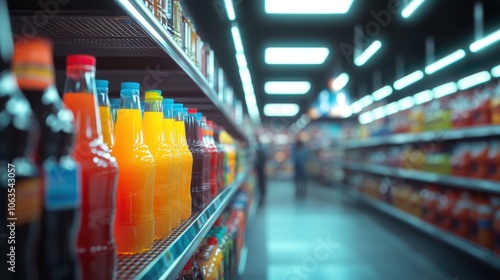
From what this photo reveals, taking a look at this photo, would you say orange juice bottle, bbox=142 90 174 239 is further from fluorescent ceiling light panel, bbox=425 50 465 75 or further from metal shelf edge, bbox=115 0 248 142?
fluorescent ceiling light panel, bbox=425 50 465 75

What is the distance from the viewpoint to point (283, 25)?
7078 millimetres

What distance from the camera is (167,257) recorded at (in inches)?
45.4

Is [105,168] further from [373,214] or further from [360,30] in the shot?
[373,214]

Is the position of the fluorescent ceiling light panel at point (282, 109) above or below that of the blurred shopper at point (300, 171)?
above

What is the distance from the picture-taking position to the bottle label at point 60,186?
25.7 inches

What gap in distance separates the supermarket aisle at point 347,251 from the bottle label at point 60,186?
3434 mm

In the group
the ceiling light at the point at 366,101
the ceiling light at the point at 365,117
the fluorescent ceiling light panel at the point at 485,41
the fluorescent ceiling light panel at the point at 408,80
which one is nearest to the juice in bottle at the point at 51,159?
the fluorescent ceiling light panel at the point at 485,41

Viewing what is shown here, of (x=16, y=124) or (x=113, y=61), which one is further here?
(x=113, y=61)

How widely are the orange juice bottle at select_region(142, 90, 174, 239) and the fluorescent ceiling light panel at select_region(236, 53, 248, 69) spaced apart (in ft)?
21.9

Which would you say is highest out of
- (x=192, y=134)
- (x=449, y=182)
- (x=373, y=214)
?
(x=192, y=134)

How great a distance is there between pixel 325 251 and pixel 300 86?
8839 mm

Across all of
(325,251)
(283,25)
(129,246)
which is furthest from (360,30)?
(129,246)

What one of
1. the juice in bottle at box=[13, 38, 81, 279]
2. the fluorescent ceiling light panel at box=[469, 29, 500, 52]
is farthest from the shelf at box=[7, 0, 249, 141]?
the fluorescent ceiling light panel at box=[469, 29, 500, 52]

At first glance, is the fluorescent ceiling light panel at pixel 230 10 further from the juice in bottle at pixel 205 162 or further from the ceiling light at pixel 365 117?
the ceiling light at pixel 365 117
